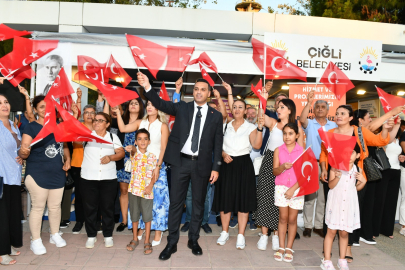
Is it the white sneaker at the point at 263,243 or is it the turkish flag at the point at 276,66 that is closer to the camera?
the white sneaker at the point at 263,243

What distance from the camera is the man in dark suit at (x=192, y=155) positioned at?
3.99 m

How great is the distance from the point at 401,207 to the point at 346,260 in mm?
2444

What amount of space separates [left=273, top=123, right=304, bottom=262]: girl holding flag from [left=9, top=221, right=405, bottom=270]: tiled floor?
24 centimetres

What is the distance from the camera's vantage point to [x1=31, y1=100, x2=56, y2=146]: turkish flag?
3.65m

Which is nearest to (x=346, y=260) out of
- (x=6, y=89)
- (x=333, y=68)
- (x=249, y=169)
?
(x=249, y=169)

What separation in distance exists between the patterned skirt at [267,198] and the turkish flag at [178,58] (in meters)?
2.16

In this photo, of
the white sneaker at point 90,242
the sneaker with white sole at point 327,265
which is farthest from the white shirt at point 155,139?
the sneaker with white sole at point 327,265

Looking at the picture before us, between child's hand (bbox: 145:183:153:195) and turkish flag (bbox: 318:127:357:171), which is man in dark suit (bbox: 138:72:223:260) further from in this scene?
turkish flag (bbox: 318:127:357:171)

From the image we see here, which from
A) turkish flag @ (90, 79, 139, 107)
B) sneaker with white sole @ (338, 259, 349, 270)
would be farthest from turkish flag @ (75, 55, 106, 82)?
sneaker with white sole @ (338, 259, 349, 270)

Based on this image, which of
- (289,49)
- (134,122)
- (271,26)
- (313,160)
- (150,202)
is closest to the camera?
(313,160)

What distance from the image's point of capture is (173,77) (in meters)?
8.99

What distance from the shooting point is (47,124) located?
3701 millimetres

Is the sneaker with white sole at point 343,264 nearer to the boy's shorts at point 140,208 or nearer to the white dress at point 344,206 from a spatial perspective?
the white dress at point 344,206

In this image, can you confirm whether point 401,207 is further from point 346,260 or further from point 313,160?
point 313,160
